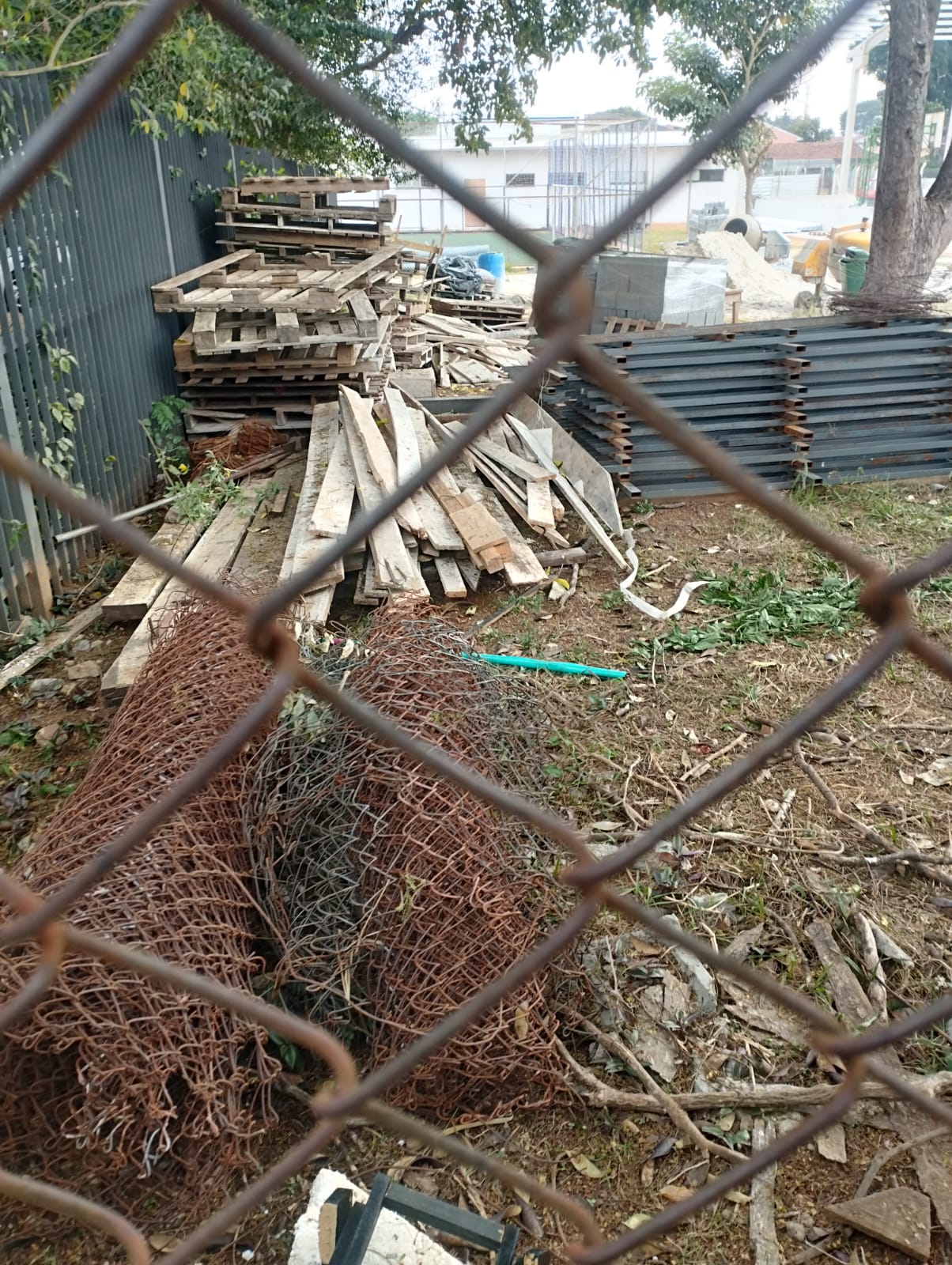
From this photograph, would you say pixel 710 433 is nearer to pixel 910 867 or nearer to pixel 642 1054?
pixel 910 867

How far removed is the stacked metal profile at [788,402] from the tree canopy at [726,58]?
443 inches

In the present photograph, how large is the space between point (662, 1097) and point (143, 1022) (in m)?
1.31

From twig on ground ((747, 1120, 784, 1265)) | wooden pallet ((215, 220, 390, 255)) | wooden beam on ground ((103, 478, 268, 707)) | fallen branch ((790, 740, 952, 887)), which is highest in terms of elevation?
wooden pallet ((215, 220, 390, 255))

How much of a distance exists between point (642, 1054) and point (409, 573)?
2.98 meters

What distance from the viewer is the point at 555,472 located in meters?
6.44

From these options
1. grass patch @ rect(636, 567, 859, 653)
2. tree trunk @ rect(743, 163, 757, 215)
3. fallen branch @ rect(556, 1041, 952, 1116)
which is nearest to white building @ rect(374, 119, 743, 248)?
tree trunk @ rect(743, 163, 757, 215)

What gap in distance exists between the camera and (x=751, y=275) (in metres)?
17.2

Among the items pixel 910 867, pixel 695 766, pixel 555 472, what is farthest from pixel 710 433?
pixel 910 867

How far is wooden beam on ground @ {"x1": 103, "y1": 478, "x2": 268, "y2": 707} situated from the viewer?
3994 mm

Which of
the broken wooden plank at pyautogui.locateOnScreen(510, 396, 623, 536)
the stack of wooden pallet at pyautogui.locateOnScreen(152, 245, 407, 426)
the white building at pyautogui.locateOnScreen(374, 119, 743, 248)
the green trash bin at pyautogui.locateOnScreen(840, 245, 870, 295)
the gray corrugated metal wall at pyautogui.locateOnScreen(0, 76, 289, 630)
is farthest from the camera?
the white building at pyautogui.locateOnScreen(374, 119, 743, 248)

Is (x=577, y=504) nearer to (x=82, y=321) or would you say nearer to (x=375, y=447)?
(x=375, y=447)

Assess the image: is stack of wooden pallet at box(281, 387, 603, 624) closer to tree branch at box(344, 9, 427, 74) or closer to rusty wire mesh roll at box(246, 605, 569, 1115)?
rusty wire mesh roll at box(246, 605, 569, 1115)

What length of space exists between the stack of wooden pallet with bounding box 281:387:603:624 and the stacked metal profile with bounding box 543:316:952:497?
0.62 metres

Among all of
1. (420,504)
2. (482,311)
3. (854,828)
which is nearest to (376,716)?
(854,828)
